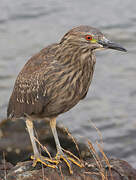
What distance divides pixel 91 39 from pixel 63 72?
0.69 meters

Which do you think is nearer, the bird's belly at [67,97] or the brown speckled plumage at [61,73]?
the brown speckled plumage at [61,73]

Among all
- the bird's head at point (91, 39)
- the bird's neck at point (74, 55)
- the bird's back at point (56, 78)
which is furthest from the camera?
the bird's back at point (56, 78)

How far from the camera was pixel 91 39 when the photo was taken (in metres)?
6.00

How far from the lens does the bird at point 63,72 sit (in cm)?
607

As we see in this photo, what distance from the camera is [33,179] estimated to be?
20.8 ft

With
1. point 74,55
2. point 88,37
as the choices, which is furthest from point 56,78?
point 88,37

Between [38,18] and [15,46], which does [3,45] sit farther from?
[38,18]

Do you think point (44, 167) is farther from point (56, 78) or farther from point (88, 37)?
point (88, 37)

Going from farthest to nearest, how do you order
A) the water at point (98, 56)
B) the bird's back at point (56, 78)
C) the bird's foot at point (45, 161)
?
the water at point (98, 56) < the bird's foot at point (45, 161) < the bird's back at point (56, 78)

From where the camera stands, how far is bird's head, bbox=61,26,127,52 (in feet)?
19.6

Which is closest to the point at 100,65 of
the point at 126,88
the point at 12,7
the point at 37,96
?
the point at 126,88

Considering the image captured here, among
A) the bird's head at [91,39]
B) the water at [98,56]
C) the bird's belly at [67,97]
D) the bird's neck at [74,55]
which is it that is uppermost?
the bird's head at [91,39]

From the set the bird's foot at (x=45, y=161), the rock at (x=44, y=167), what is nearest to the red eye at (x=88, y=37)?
the rock at (x=44, y=167)

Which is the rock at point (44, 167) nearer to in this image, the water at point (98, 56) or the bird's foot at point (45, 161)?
the bird's foot at point (45, 161)
